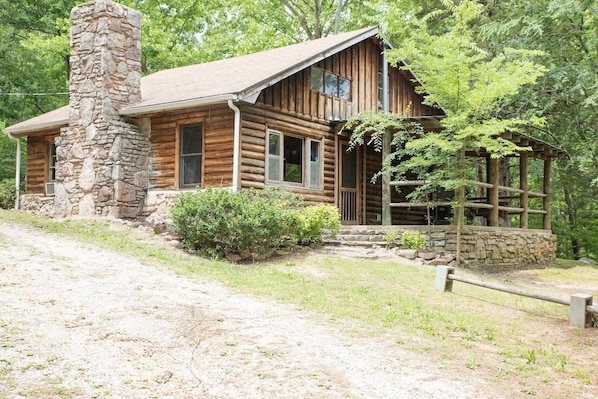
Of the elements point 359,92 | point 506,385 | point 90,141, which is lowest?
point 506,385

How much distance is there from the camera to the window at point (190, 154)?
15477 mm

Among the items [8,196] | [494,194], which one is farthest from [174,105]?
[8,196]

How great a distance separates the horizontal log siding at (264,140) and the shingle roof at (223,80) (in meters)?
0.90

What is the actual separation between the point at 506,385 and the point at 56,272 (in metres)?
6.55

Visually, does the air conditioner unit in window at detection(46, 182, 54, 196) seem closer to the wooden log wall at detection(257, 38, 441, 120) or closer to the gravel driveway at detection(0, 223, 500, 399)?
the wooden log wall at detection(257, 38, 441, 120)

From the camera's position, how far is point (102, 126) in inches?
627

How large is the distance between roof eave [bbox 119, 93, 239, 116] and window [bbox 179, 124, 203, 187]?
30.3 inches

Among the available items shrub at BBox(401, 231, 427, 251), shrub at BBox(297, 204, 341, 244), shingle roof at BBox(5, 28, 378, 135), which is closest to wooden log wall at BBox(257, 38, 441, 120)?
shingle roof at BBox(5, 28, 378, 135)

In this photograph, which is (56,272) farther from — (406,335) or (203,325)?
(406,335)

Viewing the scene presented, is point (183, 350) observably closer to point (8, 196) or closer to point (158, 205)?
point (158, 205)

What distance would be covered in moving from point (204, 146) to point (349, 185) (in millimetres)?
5318

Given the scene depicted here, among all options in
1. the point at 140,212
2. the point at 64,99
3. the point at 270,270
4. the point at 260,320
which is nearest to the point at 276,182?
the point at 140,212

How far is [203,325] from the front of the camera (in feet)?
22.5

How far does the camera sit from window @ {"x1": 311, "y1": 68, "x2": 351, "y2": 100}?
57.5 feet
